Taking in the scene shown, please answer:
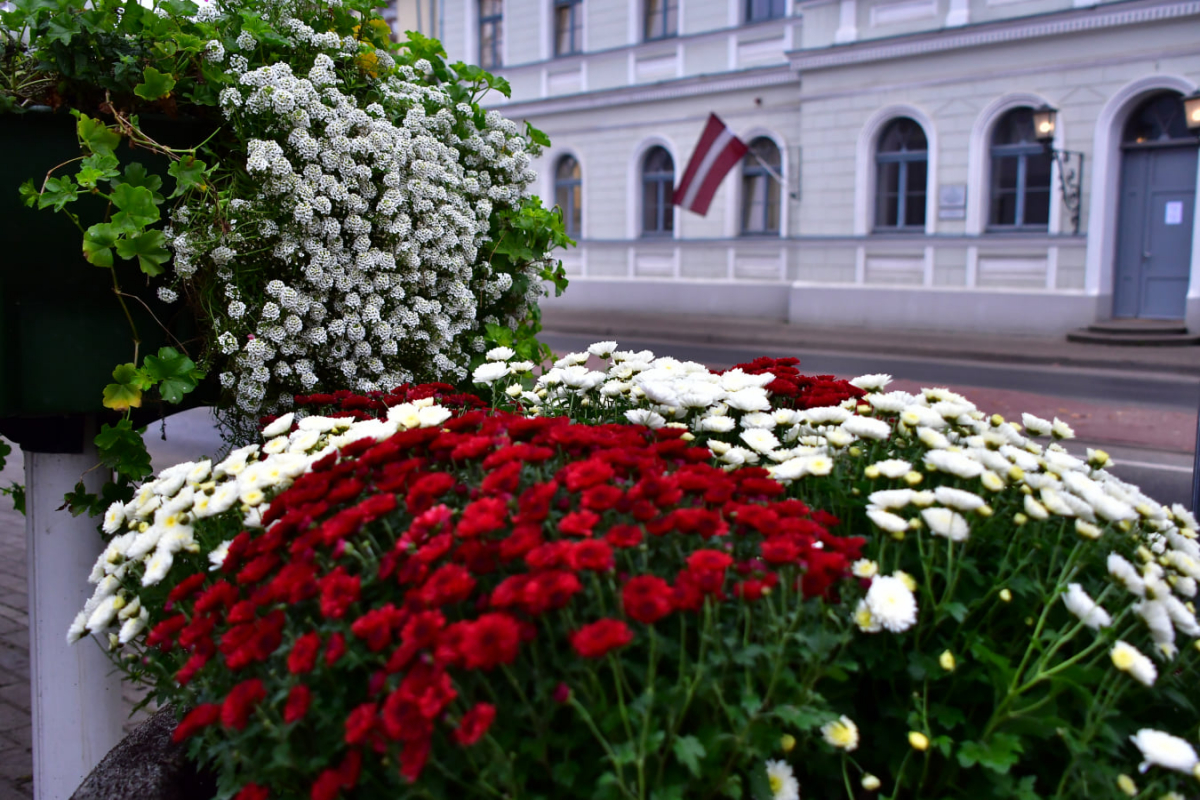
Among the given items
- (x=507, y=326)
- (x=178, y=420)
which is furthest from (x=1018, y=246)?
(x=507, y=326)

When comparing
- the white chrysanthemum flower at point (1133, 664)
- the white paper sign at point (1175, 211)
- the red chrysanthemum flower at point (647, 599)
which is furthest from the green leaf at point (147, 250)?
the white paper sign at point (1175, 211)

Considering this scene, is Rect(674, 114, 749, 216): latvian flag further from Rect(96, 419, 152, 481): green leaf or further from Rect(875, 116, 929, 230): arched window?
Rect(96, 419, 152, 481): green leaf

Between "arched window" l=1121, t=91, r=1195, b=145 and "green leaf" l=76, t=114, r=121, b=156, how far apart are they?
13374 millimetres

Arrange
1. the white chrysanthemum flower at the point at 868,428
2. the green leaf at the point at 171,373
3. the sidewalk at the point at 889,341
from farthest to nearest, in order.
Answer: the sidewalk at the point at 889,341 < the green leaf at the point at 171,373 < the white chrysanthemum flower at the point at 868,428

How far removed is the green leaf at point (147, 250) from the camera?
2.09 meters

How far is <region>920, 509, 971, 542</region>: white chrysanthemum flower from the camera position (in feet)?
4.99

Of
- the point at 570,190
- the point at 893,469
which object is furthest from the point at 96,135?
the point at 570,190

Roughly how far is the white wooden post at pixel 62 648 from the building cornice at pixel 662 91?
48.8 ft

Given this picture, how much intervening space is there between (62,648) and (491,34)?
19828mm

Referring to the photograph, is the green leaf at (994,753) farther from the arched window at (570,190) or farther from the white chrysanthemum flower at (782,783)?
the arched window at (570,190)

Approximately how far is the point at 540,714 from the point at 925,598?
2.04 ft

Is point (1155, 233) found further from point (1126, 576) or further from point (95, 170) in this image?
point (95, 170)

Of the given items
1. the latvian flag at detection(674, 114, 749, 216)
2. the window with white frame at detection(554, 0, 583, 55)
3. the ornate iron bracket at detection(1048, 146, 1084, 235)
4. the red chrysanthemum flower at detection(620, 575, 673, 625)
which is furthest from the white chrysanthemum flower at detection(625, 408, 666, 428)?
the window with white frame at detection(554, 0, 583, 55)

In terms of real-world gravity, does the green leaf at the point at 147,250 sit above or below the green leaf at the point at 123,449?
above
